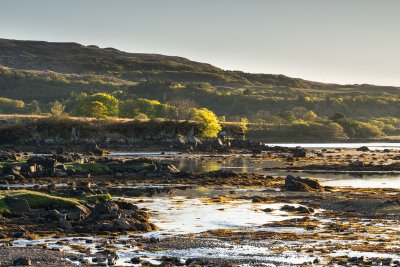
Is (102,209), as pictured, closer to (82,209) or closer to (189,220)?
(82,209)

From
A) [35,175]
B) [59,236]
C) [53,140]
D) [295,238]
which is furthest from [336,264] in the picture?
[53,140]

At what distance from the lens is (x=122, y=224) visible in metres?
44.0

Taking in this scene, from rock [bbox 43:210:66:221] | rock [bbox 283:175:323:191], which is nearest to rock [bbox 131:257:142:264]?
rock [bbox 43:210:66:221]

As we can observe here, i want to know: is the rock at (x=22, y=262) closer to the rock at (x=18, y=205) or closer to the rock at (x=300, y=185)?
the rock at (x=18, y=205)

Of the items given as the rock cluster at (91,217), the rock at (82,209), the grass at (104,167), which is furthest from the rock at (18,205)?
the grass at (104,167)

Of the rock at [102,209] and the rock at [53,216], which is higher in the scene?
the rock at [102,209]

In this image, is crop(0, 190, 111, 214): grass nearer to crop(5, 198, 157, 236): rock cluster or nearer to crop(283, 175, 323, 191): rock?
crop(5, 198, 157, 236): rock cluster

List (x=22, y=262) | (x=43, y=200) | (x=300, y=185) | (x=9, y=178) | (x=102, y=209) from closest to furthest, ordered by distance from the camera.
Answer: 1. (x=22, y=262)
2. (x=102, y=209)
3. (x=43, y=200)
4. (x=300, y=185)
5. (x=9, y=178)

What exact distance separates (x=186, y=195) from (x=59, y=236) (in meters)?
23.8

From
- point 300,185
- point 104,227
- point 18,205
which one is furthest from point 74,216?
point 300,185

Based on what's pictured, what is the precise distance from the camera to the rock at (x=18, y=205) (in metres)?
48.3

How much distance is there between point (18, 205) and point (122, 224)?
8.35 metres

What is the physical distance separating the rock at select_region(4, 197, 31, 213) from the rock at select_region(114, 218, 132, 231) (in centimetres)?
739

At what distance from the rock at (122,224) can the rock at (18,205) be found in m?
7.39
